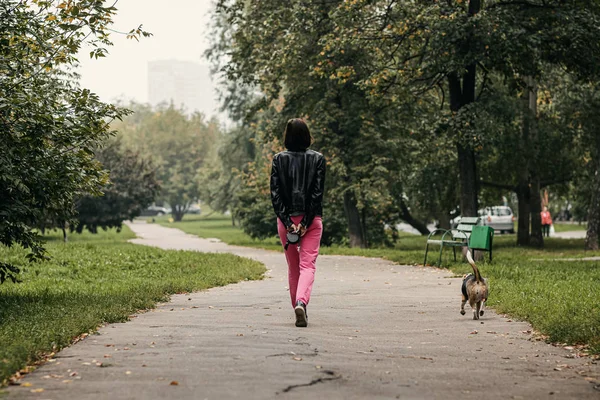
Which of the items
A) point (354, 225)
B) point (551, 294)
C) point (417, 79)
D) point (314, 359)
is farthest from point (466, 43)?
point (314, 359)

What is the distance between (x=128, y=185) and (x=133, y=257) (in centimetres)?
2105

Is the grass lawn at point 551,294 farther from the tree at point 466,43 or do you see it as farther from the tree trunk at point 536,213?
the tree trunk at point 536,213

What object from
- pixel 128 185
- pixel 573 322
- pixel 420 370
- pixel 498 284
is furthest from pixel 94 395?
pixel 128 185

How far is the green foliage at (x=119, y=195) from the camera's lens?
39.6 metres

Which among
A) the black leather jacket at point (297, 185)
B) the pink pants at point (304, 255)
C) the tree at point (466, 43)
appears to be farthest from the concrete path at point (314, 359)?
the tree at point (466, 43)

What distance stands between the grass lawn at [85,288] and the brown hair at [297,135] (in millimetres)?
2691

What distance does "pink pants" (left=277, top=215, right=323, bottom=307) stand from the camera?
332 inches

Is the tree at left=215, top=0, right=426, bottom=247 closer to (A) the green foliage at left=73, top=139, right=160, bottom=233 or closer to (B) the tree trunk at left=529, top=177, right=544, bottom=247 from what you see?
(B) the tree trunk at left=529, top=177, right=544, bottom=247

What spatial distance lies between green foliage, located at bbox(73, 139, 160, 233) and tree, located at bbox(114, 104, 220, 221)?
49055 mm

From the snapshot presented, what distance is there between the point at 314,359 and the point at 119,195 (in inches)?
1358

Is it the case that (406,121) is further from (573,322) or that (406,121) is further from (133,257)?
(573,322)

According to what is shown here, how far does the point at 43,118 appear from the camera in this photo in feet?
31.7

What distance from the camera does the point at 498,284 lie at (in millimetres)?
13148

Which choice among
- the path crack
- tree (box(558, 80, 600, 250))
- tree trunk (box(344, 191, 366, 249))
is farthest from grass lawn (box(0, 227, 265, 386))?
tree (box(558, 80, 600, 250))
